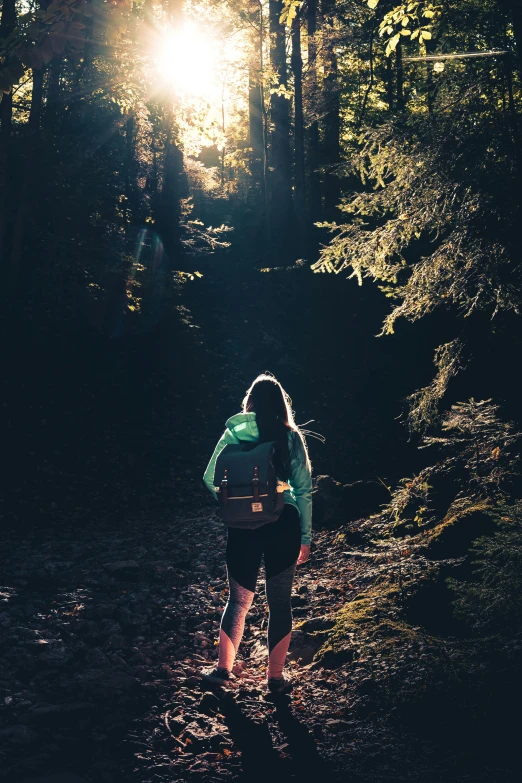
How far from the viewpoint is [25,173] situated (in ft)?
42.2

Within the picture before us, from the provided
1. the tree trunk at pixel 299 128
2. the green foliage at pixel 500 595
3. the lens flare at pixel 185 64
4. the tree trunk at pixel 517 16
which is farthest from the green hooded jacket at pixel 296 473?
the tree trunk at pixel 299 128

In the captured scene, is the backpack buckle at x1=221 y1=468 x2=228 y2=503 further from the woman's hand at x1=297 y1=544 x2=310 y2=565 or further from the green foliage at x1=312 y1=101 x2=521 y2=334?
the green foliage at x1=312 y1=101 x2=521 y2=334

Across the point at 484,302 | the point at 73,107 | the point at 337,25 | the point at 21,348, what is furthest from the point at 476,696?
the point at 337,25

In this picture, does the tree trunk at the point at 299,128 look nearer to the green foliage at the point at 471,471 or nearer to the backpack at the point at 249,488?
the green foliage at the point at 471,471

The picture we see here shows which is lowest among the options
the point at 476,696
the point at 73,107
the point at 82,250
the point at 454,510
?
the point at 476,696

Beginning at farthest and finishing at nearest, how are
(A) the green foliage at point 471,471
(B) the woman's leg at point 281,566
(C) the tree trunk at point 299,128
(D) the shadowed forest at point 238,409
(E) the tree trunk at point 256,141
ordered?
(E) the tree trunk at point 256,141 → (C) the tree trunk at point 299,128 → (A) the green foliage at point 471,471 → (B) the woman's leg at point 281,566 → (D) the shadowed forest at point 238,409

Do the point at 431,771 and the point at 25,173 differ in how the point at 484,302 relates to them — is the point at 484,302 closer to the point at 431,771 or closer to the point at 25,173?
the point at 431,771

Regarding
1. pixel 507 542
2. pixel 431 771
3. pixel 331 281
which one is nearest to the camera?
pixel 431 771

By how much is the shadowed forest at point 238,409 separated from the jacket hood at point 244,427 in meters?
1.61

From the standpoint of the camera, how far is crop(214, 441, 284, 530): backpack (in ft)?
13.8

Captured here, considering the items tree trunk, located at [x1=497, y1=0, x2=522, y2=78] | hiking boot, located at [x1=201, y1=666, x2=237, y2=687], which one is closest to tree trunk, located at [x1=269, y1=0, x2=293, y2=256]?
tree trunk, located at [x1=497, y1=0, x2=522, y2=78]

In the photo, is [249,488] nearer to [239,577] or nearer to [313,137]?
[239,577]

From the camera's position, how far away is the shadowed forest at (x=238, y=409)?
12.4 feet

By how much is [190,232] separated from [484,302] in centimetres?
1610
